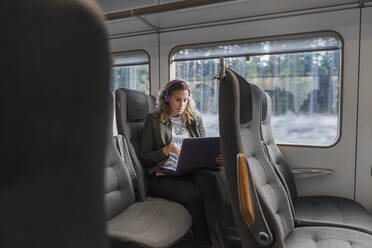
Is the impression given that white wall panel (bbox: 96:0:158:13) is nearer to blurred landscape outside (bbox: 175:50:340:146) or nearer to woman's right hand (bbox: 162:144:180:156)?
blurred landscape outside (bbox: 175:50:340:146)

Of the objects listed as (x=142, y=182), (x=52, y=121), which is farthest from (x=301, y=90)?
(x=52, y=121)

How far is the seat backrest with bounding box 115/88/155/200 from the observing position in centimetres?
218

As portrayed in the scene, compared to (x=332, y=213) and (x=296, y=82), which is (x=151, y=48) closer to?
(x=296, y=82)

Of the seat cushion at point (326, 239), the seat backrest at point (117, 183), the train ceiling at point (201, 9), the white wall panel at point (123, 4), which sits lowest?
the seat cushion at point (326, 239)

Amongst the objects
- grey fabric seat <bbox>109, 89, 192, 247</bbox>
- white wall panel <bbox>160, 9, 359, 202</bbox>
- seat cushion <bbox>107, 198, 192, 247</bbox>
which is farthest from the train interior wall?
seat cushion <bbox>107, 198, 192, 247</bbox>

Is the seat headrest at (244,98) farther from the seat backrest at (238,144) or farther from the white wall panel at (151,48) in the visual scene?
the white wall panel at (151,48)

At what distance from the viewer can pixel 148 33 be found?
10.6 ft

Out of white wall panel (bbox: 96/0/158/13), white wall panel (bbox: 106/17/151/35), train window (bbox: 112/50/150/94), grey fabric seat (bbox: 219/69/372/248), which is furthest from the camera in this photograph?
train window (bbox: 112/50/150/94)

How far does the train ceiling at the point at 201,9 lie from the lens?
2.39 metres

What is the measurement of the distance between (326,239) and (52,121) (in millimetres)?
1606

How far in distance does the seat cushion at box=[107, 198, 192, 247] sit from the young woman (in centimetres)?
19

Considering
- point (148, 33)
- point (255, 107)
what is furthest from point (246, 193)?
point (148, 33)

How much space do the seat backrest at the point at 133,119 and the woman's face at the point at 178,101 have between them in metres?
0.31

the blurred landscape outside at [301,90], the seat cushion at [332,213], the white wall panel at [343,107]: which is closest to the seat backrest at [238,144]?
the seat cushion at [332,213]
